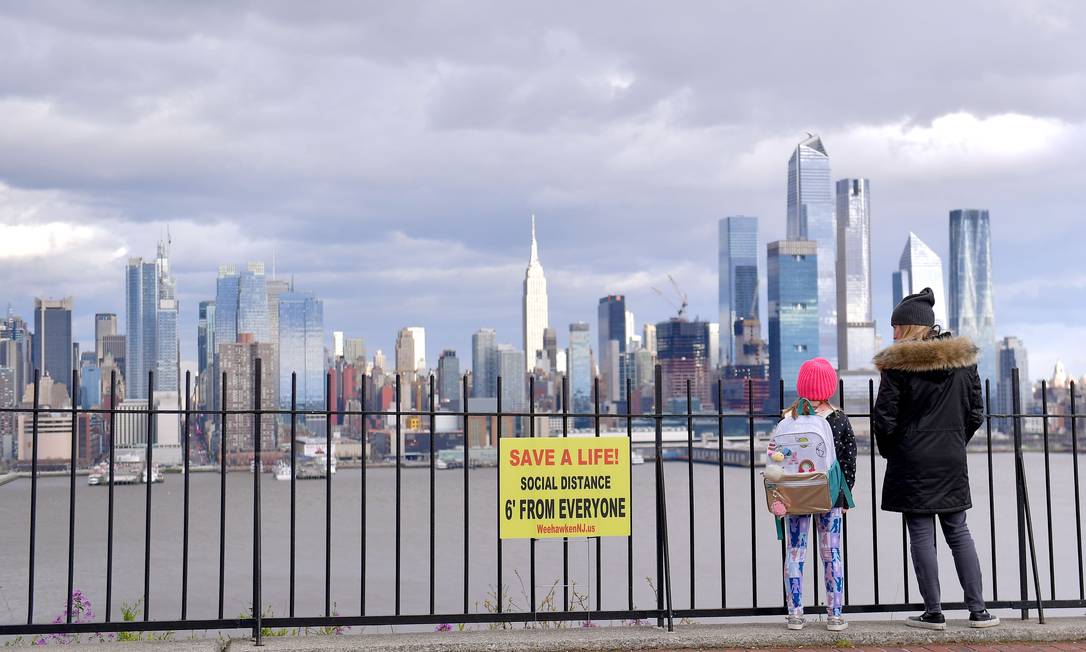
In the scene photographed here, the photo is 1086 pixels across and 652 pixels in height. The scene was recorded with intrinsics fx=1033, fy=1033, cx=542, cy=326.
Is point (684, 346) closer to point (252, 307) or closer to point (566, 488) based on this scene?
point (252, 307)

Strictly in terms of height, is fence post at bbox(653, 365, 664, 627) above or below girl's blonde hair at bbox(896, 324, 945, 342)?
below

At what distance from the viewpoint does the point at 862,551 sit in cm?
Answer: 3906

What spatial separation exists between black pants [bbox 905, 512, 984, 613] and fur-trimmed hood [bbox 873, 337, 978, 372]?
2.83 feet

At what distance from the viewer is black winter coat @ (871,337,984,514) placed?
581cm

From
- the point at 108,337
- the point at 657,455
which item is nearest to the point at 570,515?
the point at 657,455

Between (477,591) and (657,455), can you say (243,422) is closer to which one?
(477,591)

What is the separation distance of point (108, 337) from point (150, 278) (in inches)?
1266

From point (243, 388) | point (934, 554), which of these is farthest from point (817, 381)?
point (243, 388)

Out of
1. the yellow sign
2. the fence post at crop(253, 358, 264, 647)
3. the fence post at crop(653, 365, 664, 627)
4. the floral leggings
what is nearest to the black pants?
the floral leggings

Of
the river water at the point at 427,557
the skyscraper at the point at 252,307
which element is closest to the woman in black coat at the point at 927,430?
the river water at the point at 427,557

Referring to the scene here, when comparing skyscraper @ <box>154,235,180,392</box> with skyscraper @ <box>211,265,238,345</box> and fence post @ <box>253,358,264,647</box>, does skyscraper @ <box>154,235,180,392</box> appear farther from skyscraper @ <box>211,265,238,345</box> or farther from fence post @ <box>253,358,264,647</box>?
fence post @ <box>253,358,264,647</box>

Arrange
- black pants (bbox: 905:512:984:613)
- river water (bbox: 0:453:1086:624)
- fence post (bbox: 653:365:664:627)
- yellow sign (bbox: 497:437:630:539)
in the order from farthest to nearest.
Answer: river water (bbox: 0:453:1086:624)
yellow sign (bbox: 497:437:630:539)
fence post (bbox: 653:365:664:627)
black pants (bbox: 905:512:984:613)

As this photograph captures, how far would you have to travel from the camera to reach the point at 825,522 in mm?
5832

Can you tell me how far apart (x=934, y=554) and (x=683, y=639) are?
1597mm
